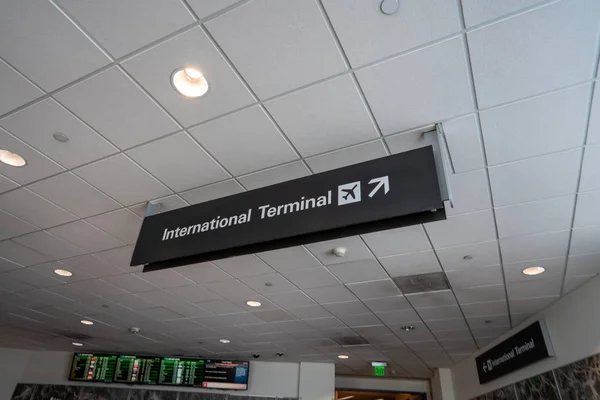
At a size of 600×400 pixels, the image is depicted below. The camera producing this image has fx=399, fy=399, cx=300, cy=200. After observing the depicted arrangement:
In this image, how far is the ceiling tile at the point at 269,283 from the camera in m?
5.27

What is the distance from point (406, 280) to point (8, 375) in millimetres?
10180

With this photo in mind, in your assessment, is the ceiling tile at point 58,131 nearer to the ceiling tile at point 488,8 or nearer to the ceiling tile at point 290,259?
the ceiling tile at point 290,259

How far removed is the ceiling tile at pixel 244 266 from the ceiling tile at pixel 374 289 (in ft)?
3.99

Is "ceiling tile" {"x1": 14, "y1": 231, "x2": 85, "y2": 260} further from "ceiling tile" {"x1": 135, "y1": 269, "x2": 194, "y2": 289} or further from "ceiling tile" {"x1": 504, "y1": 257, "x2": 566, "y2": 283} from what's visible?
"ceiling tile" {"x1": 504, "y1": 257, "x2": 566, "y2": 283}

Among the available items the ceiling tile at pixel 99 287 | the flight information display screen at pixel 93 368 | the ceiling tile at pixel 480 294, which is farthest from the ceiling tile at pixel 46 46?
the flight information display screen at pixel 93 368

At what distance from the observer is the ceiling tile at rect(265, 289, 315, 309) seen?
5.79m

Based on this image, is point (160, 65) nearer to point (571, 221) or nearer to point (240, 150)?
point (240, 150)

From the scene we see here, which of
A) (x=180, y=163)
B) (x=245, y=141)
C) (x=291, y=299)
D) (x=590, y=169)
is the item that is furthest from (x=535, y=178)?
(x=291, y=299)

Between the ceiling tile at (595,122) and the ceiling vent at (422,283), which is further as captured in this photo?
the ceiling vent at (422,283)

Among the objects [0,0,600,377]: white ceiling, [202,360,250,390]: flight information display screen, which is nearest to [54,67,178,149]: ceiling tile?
[0,0,600,377]: white ceiling

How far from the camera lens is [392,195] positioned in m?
2.29

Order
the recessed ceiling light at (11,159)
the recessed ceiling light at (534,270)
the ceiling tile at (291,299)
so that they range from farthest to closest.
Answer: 1. the ceiling tile at (291,299)
2. the recessed ceiling light at (534,270)
3. the recessed ceiling light at (11,159)

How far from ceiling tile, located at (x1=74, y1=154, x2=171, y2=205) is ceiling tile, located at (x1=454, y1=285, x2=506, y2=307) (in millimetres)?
4064

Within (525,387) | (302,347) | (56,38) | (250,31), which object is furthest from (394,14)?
(302,347)
